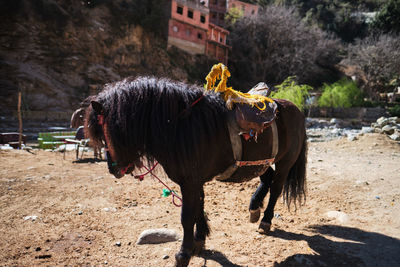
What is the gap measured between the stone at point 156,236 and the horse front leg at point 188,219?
0.57m

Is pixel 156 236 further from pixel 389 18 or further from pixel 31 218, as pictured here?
pixel 389 18

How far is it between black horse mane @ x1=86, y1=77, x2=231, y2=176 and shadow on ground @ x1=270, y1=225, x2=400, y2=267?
4.55 feet

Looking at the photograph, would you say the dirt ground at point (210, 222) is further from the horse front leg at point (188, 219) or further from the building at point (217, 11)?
the building at point (217, 11)

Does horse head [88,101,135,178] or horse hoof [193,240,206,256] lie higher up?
horse head [88,101,135,178]

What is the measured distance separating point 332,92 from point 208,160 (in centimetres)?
2492

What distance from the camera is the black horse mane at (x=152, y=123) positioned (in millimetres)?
1921

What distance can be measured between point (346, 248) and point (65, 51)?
24251 millimetres

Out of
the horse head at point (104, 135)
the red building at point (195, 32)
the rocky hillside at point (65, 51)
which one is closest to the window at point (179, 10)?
the red building at point (195, 32)

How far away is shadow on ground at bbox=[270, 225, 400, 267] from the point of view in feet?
7.22

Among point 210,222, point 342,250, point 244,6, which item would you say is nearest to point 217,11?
point 244,6

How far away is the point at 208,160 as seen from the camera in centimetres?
211

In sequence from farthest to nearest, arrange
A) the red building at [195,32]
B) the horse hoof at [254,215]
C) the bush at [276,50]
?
the bush at [276,50] < the red building at [195,32] < the horse hoof at [254,215]

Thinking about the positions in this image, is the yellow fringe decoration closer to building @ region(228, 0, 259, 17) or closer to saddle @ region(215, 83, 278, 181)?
saddle @ region(215, 83, 278, 181)

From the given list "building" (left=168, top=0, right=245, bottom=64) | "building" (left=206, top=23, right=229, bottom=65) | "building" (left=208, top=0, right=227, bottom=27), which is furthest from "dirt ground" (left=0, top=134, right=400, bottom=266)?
"building" (left=208, top=0, right=227, bottom=27)
